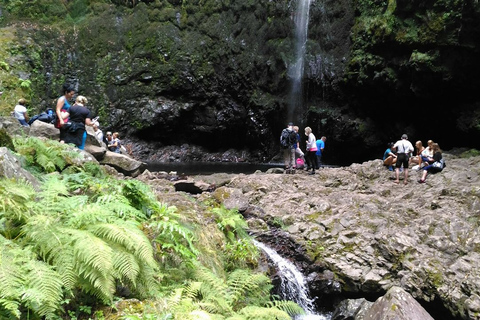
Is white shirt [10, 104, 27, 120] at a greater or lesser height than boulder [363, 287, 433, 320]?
greater

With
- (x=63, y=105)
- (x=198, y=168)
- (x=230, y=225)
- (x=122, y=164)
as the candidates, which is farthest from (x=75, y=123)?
(x=198, y=168)

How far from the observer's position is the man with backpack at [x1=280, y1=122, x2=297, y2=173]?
46.9 ft

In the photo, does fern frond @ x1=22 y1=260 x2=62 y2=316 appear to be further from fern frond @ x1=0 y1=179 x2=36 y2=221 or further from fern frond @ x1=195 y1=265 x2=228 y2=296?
fern frond @ x1=195 y1=265 x2=228 y2=296

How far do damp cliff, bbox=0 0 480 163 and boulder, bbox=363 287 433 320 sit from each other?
68.4ft

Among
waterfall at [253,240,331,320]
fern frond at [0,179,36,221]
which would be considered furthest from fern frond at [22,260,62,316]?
waterfall at [253,240,331,320]

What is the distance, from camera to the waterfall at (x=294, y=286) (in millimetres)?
7241

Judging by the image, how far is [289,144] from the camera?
565 inches

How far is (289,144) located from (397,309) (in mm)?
9812


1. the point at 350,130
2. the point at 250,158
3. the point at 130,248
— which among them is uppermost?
the point at 130,248

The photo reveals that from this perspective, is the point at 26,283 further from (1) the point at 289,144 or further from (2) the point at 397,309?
(1) the point at 289,144

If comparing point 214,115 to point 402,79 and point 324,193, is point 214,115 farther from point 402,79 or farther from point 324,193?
point 324,193

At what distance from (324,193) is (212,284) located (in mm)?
8355

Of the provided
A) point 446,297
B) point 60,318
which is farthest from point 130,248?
point 446,297

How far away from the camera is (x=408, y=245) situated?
8.24 m
